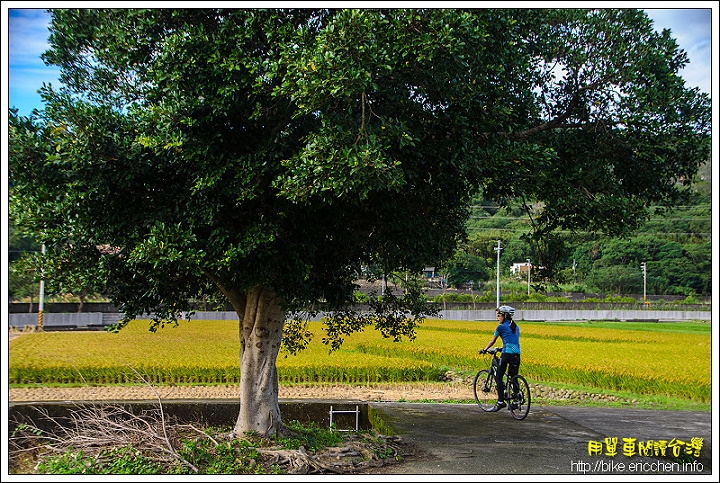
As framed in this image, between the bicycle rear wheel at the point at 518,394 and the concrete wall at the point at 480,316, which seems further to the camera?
the concrete wall at the point at 480,316

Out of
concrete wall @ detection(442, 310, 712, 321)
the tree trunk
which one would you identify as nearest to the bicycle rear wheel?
the tree trunk

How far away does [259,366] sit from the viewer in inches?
373

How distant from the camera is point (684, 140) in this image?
8383 millimetres

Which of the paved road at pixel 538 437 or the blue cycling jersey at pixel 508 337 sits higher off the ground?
the blue cycling jersey at pixel 508 337

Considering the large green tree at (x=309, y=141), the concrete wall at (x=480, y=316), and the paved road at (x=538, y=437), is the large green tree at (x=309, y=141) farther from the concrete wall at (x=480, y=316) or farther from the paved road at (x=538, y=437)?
the concrete wall at (x=480, y=316)

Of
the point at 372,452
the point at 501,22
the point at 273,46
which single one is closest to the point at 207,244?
the point at 273,46

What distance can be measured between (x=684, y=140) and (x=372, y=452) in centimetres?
594

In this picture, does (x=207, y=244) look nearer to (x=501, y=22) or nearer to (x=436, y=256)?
(x=436, y=256)

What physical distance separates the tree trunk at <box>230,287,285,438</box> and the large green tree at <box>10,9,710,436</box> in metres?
0.03

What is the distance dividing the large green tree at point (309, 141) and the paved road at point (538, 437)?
103 inches

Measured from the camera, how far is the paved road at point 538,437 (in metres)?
8.05

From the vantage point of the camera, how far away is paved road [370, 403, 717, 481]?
8055 mm

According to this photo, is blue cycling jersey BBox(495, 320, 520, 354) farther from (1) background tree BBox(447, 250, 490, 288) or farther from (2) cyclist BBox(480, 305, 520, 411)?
(1) background tree BBox(447, 250, 490, 288)

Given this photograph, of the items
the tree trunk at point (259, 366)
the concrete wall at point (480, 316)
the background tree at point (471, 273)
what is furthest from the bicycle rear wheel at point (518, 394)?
the background tree at point (471, 273)
